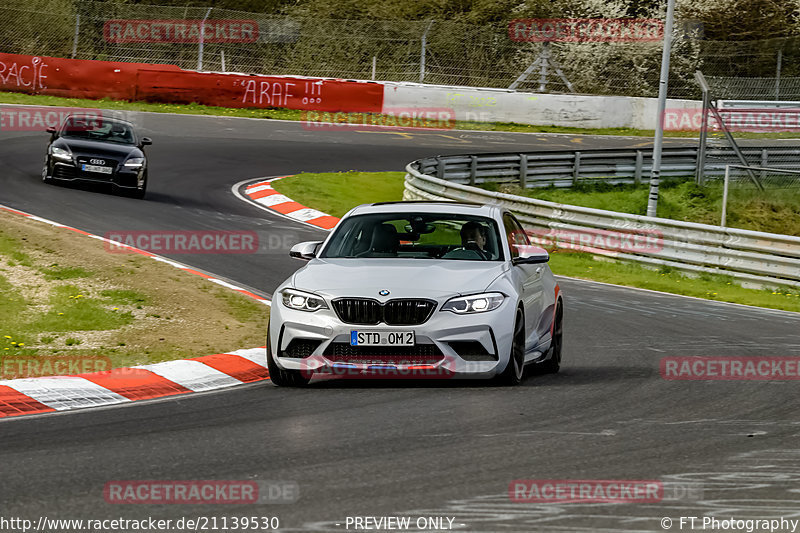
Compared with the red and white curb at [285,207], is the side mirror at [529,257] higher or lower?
higher

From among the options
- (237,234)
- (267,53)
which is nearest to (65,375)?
(237,234)

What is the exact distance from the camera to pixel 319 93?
38.5 meters

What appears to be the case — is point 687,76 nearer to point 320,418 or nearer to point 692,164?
point 692,164

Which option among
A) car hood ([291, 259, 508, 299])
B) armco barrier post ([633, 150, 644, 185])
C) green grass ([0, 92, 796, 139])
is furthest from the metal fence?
car hood ([291, 259, 508, 299])

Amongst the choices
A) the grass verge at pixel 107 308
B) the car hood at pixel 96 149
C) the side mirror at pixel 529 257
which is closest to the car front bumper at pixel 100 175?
the car hood at pixel 96 149

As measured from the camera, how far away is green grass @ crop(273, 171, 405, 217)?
2461cm

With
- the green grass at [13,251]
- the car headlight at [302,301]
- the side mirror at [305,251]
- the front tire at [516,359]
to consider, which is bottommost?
the green grass at [13,251]

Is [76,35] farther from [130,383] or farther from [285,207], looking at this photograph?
[130,383]

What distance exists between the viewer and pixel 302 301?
30.5ft

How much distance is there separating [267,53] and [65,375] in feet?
110

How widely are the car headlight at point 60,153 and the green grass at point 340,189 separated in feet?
15.4

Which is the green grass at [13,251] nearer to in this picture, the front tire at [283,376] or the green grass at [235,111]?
the front tire at [283,376]

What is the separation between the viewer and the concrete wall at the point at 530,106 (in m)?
39.6

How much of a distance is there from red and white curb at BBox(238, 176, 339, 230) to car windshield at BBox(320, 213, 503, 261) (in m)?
11.4
